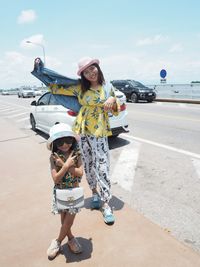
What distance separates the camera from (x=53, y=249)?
9.27 feet

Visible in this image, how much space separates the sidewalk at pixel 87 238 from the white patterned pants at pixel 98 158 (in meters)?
0.43

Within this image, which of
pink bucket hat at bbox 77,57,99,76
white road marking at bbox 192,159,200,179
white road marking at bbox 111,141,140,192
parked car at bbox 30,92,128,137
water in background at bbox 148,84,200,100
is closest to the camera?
pink bucket hat at bbox 77,57,99,76

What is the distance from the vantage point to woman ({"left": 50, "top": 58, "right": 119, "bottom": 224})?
3.28 meters

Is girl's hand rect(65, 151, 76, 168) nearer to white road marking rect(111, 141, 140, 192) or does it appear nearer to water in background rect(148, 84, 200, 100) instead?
white road marking rect(111, 141, 140, 192)

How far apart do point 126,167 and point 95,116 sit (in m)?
2.39

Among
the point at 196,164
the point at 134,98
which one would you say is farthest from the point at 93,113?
the point at 134,98

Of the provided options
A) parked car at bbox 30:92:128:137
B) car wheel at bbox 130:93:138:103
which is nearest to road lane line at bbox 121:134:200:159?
parked car at bbox 30:92:128:137

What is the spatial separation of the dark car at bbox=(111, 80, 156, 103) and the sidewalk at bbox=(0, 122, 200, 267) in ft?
53.5

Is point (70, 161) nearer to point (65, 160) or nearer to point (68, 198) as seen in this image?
point (65, 160)

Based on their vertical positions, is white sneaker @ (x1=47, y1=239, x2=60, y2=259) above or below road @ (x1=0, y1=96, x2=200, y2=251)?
above

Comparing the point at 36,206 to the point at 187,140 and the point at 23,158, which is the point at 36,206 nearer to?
the point at 23,158

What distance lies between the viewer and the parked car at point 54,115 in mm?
7131

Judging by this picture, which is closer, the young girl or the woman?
the young girl

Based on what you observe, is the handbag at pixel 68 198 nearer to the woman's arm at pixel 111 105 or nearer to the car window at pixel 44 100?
the woman's arm at pixel 111 105
